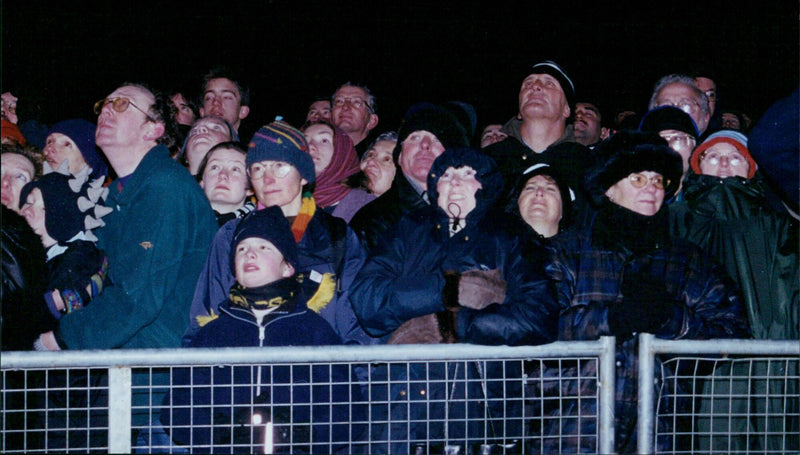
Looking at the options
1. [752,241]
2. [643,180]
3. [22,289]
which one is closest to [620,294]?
[643,180]

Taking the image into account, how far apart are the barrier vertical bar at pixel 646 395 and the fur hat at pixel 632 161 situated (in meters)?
1.35

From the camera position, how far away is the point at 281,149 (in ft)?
14.6

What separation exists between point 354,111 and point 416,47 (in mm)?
2659

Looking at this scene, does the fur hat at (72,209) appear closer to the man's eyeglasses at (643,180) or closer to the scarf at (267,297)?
the scarf at (267,297)

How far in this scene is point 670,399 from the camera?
3.89m

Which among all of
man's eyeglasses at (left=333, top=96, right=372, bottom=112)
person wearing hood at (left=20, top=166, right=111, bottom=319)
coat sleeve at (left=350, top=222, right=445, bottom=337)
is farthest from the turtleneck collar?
man's eyeglasses at (left=333, top=96, right=372, bottom=112)

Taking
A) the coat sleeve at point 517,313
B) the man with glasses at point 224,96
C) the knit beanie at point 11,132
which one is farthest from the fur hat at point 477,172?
the man with glasses at point 224,96

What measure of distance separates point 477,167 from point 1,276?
228 cm

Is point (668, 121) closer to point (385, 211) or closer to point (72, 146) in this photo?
point (385, 211)

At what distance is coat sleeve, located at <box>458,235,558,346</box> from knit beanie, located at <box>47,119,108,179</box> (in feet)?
8.43

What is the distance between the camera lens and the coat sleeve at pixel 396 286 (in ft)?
12.5

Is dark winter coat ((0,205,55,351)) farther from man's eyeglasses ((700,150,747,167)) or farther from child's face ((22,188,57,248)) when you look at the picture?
man's eyeglasses ((700,150,747,167))

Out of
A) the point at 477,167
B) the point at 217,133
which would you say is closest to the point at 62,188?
the point at 217,133

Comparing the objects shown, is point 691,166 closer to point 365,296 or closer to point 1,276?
point 365,296
